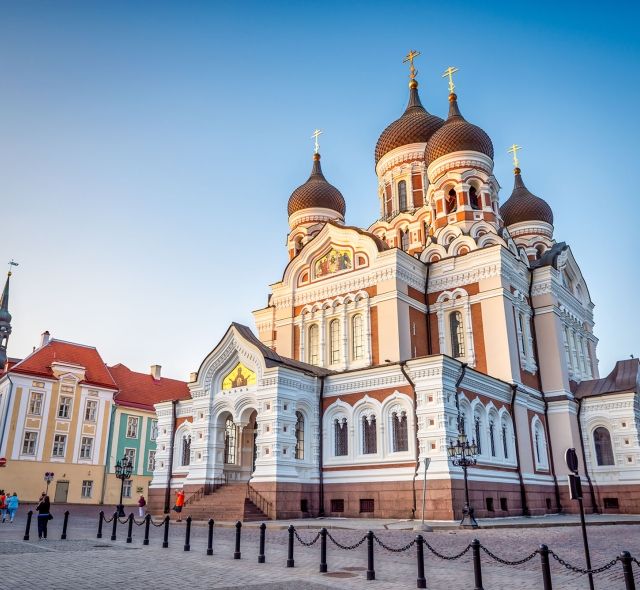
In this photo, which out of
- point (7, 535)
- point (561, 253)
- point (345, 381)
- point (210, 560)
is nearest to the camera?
point (210, 560)

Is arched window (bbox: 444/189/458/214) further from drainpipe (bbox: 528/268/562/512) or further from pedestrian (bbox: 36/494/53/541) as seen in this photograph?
pedestrian (bbox: 36/494/53/541)

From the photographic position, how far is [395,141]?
3747 centimetres

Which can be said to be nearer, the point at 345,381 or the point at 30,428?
the point at 345,381

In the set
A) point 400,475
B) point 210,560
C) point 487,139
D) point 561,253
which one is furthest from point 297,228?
point 210,560

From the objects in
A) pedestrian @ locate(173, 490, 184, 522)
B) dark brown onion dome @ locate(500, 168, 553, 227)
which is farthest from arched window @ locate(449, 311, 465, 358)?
dark brown onion dome @ locate(500, 168, 553, 227)

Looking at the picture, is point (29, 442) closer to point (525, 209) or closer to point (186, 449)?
point (186, 449)

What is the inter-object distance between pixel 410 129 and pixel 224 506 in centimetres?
2545

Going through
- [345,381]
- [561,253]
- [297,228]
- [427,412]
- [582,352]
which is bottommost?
[427,412]

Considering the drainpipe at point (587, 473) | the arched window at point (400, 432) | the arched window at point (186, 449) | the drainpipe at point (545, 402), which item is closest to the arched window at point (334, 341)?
the arched window at point (400, 432)

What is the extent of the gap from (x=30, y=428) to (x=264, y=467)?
2104 centimetres

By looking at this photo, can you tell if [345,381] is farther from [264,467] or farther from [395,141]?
[395,141]

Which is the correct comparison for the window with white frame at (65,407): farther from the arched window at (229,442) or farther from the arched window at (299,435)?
the arched window at (299,435)

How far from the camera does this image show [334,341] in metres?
28.2

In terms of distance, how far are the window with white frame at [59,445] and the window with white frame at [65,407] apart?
1.15 meters
